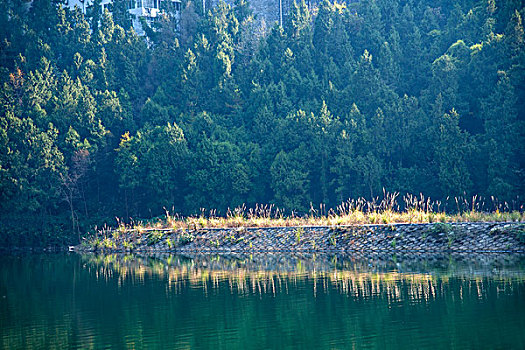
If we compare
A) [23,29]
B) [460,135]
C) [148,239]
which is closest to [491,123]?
[460,135]

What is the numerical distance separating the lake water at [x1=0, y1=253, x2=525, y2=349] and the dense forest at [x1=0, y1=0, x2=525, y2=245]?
696 inches

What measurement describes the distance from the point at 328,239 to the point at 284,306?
510 inches

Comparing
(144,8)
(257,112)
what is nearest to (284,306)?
(257,112)

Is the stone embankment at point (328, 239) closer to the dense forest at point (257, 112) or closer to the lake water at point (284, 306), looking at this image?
the lake water at point (284, 306)

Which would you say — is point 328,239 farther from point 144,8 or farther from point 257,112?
point 144,8

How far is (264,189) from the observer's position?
45.3m

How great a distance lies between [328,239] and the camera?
29.3 metres

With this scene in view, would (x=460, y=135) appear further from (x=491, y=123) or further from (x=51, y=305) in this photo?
(x=51, y=305)

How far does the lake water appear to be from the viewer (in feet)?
43.0

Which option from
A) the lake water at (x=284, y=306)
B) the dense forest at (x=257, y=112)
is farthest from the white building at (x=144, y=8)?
the lake water at (x=284, y=306)

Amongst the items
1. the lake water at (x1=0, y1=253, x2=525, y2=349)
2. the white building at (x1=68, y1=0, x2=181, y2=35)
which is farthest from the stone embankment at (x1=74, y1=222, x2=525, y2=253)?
the white building at (x1=68, y1=0, x2=181, y2=35)

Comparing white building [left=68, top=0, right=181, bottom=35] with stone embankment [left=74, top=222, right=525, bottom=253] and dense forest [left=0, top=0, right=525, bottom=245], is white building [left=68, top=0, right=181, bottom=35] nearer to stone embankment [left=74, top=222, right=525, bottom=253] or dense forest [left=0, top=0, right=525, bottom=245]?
dense forest [left=0, top=0, right=525, bottom=245]

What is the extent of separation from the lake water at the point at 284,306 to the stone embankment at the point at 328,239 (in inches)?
51.9

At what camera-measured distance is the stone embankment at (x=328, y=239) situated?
24750 millimetres
